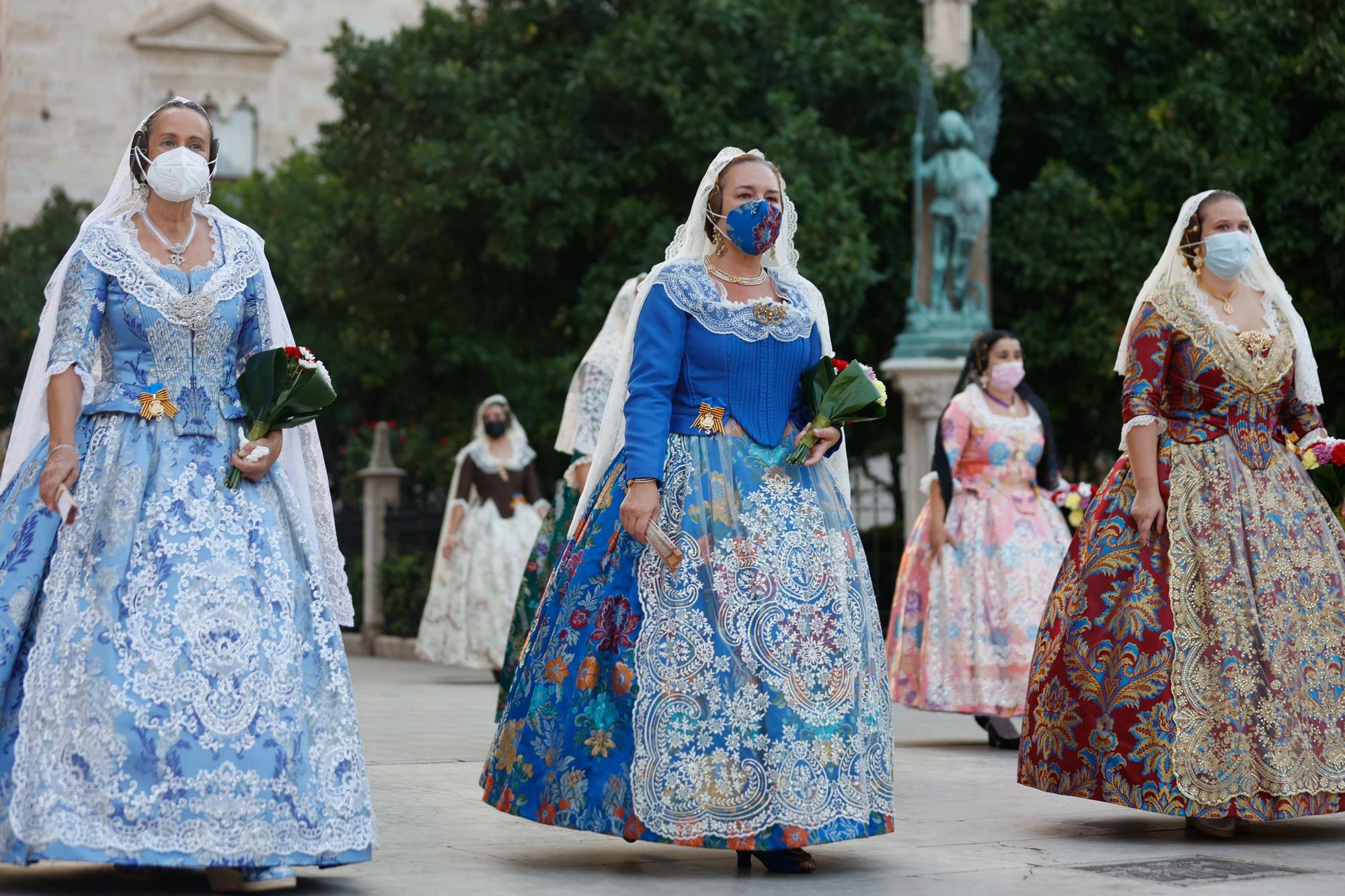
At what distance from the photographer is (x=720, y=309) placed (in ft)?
20.3

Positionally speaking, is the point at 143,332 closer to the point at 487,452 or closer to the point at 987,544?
the point at 987,544

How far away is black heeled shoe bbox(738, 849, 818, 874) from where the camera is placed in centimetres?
575

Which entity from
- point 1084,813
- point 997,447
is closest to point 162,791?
point 1084,813

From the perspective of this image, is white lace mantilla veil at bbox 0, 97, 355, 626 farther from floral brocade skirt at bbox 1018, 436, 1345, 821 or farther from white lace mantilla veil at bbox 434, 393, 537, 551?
white lace mantilla veil at bbox 434, 393, 537, 551

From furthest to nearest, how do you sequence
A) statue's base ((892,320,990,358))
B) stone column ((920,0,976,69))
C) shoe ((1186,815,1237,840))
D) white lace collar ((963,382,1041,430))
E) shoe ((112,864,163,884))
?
1. stone column ((920,0,976,69))
2. statue's base ((892,320,990,358))
3. white lace collar ((963,382,1041,430))
4. shoe ((1186,815,1237,840))
5. shoe ((112,864,163,884))

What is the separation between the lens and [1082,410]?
2020cm

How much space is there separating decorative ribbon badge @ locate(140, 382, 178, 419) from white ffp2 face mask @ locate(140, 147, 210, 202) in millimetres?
575

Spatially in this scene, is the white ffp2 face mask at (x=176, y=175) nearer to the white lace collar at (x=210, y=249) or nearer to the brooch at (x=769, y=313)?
the white lace collar at (x=210, y=249)

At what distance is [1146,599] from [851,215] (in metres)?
11.9

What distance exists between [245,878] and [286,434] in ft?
4.40

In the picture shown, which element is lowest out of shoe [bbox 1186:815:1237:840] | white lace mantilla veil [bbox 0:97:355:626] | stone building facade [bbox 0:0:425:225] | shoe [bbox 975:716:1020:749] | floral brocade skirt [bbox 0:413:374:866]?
shoe [bbox 1186:815:1237:840]

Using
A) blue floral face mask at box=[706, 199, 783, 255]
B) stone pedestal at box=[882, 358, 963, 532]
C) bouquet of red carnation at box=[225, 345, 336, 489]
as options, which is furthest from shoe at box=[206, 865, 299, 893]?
stone pedestal at box=[882, 358, 963, 532]

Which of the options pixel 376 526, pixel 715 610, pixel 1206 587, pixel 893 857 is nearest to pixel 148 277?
→ pixel 715 610

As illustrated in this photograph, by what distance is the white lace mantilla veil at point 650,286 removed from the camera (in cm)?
635
